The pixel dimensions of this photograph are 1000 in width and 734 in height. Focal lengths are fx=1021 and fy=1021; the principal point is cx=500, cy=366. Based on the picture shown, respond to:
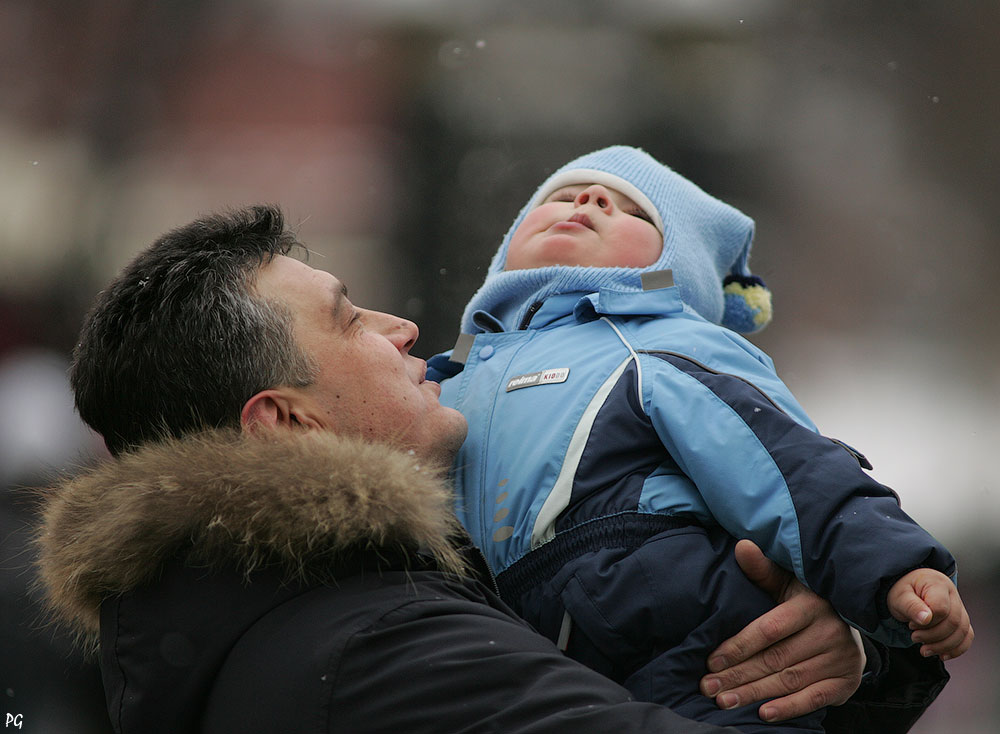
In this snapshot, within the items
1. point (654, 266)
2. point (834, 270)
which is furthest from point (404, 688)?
point (834, 270)

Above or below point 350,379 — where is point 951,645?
below

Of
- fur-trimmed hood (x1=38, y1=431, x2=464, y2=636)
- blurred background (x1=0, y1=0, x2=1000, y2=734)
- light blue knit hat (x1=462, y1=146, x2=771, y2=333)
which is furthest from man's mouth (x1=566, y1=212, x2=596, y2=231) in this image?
blurred background (x1=0, y1=0, x2=1000, y2=734)

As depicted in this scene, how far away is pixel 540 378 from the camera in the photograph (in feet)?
6.33

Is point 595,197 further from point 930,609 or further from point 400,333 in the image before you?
point 930,609

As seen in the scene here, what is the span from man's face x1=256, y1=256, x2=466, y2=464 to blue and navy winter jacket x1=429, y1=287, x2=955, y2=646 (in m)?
0.14

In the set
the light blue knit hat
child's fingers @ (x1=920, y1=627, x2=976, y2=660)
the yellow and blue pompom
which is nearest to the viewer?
child's fingers @ (x1=920, y1=627, x2=976, y2=660)

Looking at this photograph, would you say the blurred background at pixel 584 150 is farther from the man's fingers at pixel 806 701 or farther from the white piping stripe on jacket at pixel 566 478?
the man's fingers at pixel 806 701

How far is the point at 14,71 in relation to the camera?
5156 millimetres

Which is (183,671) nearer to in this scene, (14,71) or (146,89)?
(146,89)

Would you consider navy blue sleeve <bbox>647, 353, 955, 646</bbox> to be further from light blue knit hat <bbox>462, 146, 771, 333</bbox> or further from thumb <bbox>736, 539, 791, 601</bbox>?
light blue knit hat <bbox>462, 146, 771, 333</bbox>

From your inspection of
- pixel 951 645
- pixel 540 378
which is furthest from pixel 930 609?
pixel 540 378

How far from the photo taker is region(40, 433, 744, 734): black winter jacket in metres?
1.33

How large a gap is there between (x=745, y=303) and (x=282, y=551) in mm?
1485

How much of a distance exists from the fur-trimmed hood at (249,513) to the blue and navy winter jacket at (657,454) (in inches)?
13.0
